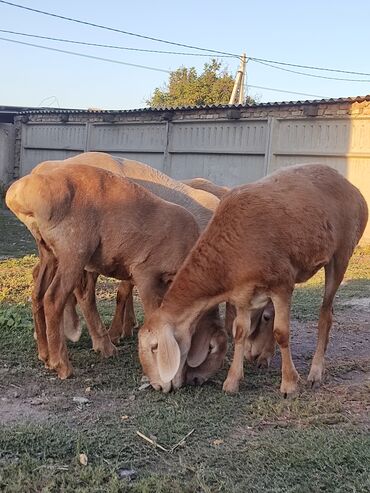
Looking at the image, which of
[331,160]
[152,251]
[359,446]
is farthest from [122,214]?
[331,160]

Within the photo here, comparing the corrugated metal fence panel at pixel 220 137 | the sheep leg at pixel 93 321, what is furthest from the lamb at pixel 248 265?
the corrugated metal fence panel at pixel 220 137

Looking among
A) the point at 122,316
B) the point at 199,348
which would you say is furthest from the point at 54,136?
the point at 199,348

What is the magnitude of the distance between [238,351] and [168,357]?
659mm

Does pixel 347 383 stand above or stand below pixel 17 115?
below

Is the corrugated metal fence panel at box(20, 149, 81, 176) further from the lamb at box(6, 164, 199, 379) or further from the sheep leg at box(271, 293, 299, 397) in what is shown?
the sheep leg at box(271, 293, 299, 397)

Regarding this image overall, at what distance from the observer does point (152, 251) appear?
5668 millimetres

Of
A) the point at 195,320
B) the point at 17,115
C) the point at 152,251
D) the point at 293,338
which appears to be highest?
the point at 17,115

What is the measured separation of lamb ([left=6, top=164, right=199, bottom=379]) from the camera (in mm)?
5305

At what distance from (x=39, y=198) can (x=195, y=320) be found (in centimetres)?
155

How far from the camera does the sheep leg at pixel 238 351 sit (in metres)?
5.25

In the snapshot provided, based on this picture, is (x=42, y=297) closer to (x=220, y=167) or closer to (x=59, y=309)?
(x=59, y=309)

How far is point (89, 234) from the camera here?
5387 mm

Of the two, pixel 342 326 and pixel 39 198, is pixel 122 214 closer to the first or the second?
pixel 39 198

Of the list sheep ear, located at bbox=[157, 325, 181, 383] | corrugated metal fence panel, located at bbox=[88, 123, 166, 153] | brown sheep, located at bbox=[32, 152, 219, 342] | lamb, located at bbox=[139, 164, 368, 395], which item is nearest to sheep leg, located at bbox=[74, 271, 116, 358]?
brown sheep, located at bbox=[32, 152, 219, 342]
